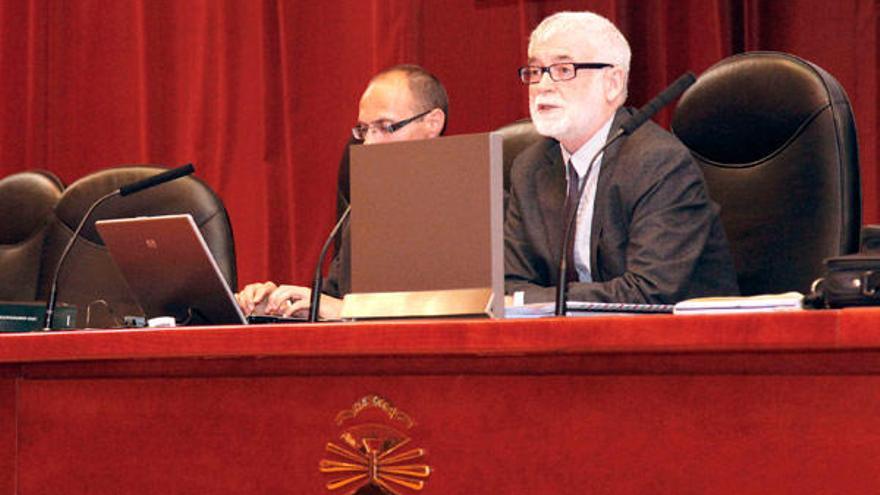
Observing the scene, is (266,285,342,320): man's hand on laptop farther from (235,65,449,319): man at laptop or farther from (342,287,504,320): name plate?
(342,287,504,320): name plate

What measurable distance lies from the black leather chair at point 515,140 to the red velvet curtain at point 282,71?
48 centimetres

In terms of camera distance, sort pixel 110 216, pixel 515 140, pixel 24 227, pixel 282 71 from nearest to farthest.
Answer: pixel 515 140 < pixel 110 216 < pixel 24 227 < pixel 282 71

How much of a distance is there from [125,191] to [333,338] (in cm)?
100

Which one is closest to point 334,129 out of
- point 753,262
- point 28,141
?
point 28,141

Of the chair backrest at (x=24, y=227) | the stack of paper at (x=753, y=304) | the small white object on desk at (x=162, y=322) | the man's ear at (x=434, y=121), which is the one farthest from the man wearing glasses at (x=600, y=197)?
the chair backrest at (x=24, y=227)

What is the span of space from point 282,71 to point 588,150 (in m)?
1.58

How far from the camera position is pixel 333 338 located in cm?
149

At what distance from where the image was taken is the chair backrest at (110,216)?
310 centimetres

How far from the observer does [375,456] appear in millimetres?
1508

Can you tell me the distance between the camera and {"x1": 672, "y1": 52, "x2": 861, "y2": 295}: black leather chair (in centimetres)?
236

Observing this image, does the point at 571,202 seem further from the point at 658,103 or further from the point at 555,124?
the point at 658,103

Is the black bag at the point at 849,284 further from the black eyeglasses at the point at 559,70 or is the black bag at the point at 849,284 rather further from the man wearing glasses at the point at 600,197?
the black eyeglasses at the point at 559,70

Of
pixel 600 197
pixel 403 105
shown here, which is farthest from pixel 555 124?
pixel 403 105

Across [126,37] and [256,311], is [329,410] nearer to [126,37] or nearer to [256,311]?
[256,311]
